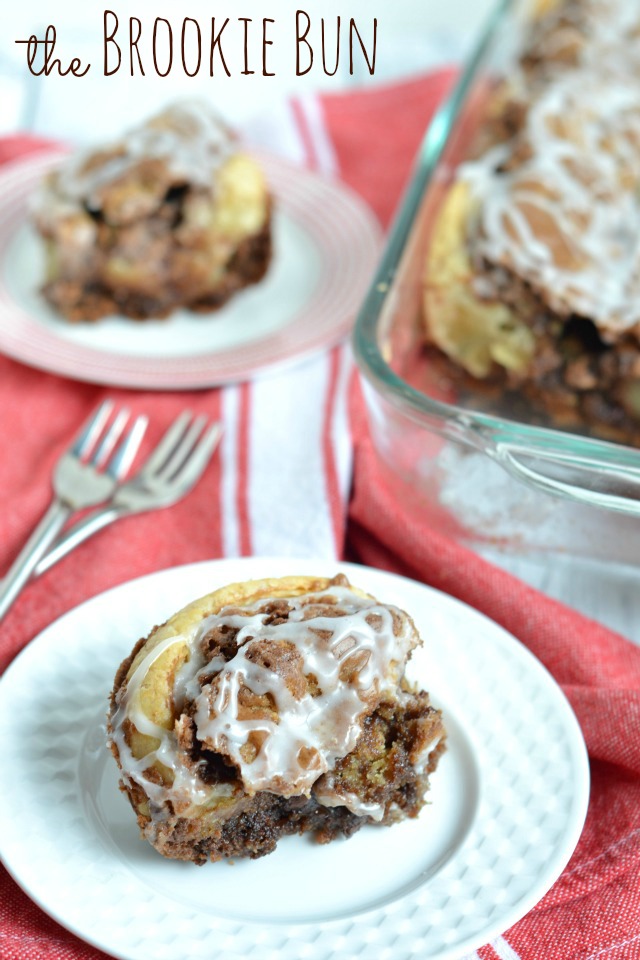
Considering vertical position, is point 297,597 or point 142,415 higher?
point 297,597

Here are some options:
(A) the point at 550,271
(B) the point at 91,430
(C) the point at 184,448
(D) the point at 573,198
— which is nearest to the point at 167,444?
(C) the point at 184,448

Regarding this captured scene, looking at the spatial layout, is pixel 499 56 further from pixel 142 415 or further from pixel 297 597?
pixel 297 597

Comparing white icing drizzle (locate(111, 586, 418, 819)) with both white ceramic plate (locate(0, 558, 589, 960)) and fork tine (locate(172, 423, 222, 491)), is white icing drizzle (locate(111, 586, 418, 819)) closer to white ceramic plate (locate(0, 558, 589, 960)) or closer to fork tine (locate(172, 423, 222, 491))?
white ceramic plate (locate(0, 558, 589, 960))

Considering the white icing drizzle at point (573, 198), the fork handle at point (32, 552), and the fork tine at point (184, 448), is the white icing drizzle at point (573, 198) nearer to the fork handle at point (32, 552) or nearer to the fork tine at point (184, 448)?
the fork tine at point (184, 448)

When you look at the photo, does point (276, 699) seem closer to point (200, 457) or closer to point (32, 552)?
point (32, 552)

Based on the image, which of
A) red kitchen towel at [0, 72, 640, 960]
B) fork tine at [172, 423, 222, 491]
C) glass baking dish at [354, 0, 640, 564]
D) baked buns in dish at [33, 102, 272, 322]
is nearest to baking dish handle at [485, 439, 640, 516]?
glass baking dish at [354, 0, 640, 564]

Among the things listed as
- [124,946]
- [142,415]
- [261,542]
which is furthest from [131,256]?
[124,946]

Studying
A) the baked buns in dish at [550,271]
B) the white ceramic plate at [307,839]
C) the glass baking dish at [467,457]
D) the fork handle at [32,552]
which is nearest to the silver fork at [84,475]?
the fork handle at [32,552]
